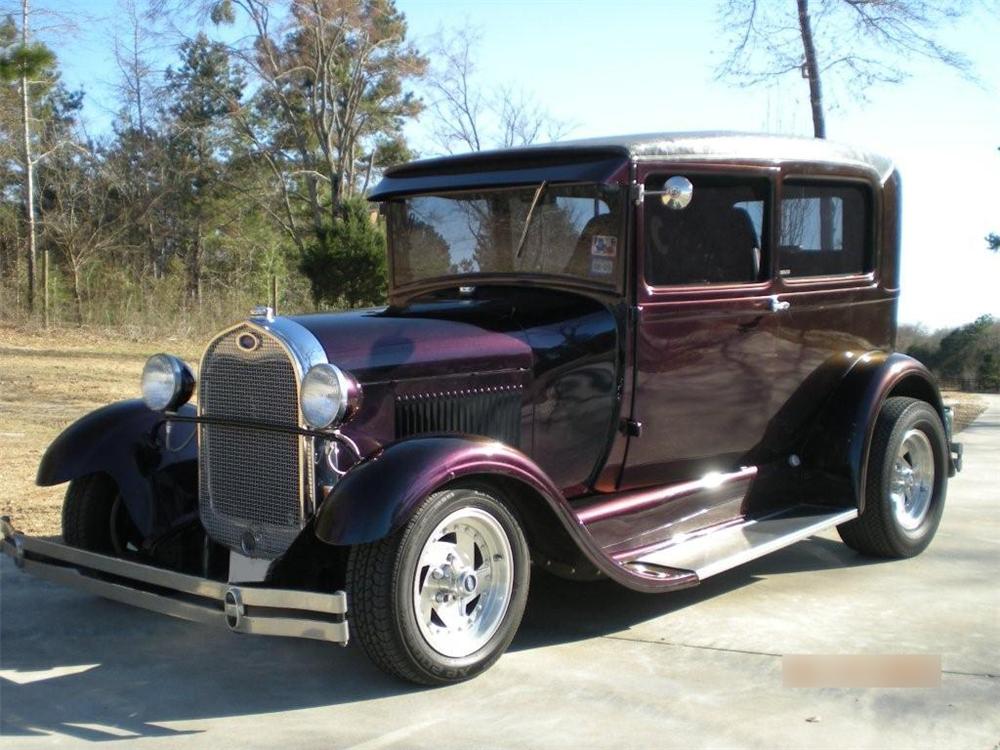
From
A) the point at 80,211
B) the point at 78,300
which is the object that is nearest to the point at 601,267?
the point at 78,300

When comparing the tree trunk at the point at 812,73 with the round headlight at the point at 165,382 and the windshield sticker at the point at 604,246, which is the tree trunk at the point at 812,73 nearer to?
the windshield sticker at the point at 604,246

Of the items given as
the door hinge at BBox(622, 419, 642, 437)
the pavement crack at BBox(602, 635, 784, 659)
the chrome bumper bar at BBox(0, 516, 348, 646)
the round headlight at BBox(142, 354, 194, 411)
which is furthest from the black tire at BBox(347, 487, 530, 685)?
the round headlight at BBox(142, 354, 194, 411)

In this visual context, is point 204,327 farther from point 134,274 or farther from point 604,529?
point 604,529

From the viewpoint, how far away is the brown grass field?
643 centimetres

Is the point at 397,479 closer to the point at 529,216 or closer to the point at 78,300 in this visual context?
the point at 529,216

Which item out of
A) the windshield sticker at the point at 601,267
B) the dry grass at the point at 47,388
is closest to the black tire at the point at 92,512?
the dry grass at the point at 47,388

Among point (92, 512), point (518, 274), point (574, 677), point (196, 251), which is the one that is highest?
point (196, 251)

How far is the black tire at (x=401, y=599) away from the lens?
3.47 meters

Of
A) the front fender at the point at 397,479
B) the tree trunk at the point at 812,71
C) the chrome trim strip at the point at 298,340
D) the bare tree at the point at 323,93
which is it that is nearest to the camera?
the front fender at the point at 397,479

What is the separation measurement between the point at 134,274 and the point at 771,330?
23.5 m

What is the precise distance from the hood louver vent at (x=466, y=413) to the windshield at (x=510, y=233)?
68 centimetres

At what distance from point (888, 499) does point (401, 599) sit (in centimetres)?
286

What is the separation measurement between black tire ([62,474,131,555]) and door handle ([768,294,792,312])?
2.96 meters

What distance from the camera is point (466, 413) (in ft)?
13.5
